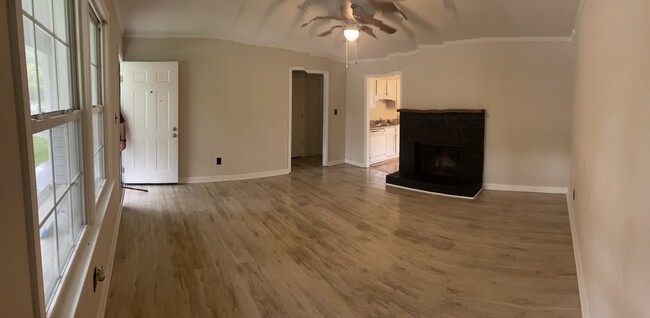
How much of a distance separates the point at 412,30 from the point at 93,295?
17.6 feet

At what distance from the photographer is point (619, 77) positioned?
1840 mm

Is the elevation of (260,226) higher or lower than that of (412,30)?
lower

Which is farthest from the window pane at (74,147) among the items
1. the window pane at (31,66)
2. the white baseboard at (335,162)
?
the white baseboard at (335,162)

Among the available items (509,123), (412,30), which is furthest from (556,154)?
(412,30)

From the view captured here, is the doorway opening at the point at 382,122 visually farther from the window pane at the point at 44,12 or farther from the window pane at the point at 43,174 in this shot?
the window pane at the point at 43,174

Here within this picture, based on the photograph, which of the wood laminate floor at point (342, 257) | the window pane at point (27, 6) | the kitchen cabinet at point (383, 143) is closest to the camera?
the window pane at point (27, 6)

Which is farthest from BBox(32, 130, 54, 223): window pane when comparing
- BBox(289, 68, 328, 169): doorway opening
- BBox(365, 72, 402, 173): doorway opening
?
BBox(289, 68, 328, 169): doorway opening

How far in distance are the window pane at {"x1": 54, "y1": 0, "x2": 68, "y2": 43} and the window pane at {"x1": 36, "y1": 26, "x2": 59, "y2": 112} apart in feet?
0.64

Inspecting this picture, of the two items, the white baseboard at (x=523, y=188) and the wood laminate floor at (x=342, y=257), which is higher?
the white baseboard at (x=523, y=188)

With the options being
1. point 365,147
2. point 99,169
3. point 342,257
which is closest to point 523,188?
point 365,147

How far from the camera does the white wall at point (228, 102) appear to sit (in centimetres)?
625

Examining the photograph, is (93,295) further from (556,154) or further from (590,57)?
(556,154)

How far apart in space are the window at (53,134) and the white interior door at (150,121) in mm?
4158

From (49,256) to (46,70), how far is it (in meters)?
0.73
